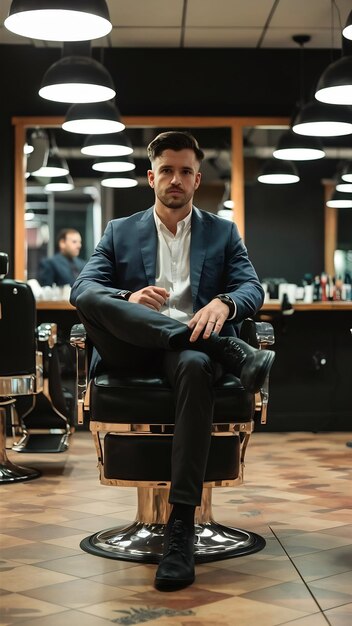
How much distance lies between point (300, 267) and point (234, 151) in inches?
36.1

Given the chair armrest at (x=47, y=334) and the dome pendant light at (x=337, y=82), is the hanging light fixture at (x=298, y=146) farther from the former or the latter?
the chair armrest at (x=47, y=334)

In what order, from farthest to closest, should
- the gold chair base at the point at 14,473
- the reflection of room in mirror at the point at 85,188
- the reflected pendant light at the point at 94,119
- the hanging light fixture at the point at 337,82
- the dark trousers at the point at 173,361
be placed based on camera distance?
1. the reflection of room in mirror at the point at 85,188
2. the reflected pendant light at the point at 94,119
3. the hanging light fixture at the point at 337,82
4. the gold chair base at the point at 14,473
5. the dark trousers at the point at 173,361

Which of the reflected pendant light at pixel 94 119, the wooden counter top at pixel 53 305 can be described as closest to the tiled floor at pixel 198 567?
the wooden counter top at pixel 53 305

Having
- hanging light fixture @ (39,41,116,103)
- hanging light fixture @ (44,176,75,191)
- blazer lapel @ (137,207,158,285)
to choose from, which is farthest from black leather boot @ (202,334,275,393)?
hanging light fixture @ (44,176,75,191)

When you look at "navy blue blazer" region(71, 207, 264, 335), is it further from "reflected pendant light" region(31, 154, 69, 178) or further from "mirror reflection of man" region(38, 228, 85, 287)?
"reflected pendant light" region(31, 154, 69, 178)

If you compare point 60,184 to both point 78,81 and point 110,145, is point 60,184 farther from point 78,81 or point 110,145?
point 78,81

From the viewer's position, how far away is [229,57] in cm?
659

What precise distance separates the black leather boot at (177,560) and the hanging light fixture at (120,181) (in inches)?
172

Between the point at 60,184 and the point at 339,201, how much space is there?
1981mm

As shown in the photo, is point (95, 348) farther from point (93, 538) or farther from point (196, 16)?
point (196, 16)

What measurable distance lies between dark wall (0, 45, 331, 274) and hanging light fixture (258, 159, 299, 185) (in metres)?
0.35

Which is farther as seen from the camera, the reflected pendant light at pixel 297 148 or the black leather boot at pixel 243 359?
the reflected pendant light at pixel 297 148

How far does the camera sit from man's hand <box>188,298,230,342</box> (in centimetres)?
272

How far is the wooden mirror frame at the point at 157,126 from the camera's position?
652cm
